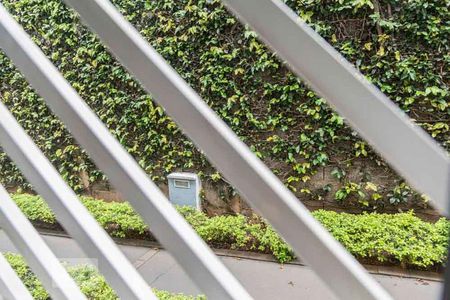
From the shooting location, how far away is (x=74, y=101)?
1.94 ft

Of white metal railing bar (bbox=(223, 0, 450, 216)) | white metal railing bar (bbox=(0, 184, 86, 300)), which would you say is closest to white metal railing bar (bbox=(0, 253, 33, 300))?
white metal railing bar (bbox=(0, 184, 86, 300))

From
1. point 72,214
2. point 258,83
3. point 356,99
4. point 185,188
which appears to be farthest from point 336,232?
point 356,99

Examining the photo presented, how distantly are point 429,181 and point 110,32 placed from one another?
44 cm

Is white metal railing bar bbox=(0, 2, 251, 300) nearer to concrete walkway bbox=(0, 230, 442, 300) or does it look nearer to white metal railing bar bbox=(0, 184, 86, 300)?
white metal railing bar bbox=(0, 184, 86, 300)

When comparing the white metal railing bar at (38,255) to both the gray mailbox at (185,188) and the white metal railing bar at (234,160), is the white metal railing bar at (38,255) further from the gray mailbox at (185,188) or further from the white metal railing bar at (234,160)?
the gray mailbox at (185,188)

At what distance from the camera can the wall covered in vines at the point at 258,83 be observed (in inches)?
111

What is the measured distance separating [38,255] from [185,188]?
10.3 feet

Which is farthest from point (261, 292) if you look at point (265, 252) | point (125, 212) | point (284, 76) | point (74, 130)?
point (74, 130)

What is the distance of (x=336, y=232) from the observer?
2641mm

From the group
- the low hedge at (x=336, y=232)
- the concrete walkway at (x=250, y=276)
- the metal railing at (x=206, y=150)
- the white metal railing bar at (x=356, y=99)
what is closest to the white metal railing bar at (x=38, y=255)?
the metal railing at (x=206, y=150)

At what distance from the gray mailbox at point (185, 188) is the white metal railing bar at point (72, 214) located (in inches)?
125

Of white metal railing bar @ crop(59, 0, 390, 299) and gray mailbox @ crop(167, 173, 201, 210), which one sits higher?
gray mailbox @ crop(167, 173, 201, 210)

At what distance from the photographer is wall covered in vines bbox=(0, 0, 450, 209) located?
283 centimetres

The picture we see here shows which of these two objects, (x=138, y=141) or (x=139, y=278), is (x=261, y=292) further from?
(x=138, y=141)
